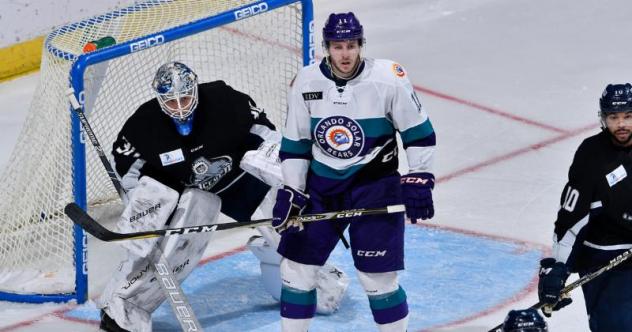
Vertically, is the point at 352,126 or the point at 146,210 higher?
the point at 352,126

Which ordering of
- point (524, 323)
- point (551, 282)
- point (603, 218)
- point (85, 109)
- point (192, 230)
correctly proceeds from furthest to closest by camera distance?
point (85, 109), point (192, 230), point (603, 218), point (551, 282), point (524, 323)

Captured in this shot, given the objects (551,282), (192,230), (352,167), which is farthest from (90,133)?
(551,282)

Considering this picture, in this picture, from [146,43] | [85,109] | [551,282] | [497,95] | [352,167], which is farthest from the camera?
[497,95]

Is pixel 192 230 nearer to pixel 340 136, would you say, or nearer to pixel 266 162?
pixel 266 162

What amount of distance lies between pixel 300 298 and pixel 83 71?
125 centimetres

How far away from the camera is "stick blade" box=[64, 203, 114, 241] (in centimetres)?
481

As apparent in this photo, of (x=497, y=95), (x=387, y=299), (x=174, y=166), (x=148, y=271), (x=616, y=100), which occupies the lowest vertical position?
(x=497, y=95)

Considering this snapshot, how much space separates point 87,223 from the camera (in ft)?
15.9

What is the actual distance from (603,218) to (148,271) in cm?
167

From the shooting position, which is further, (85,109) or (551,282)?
(85,109)

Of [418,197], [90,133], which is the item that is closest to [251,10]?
[90,133]

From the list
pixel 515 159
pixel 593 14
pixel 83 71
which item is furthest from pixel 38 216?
pixel 593 14

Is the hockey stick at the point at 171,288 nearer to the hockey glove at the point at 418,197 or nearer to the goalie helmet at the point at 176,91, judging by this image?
the goalie helmet at the point at 176,91

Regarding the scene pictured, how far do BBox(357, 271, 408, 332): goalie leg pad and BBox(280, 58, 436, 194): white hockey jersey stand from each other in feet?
1.01
